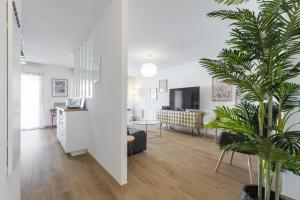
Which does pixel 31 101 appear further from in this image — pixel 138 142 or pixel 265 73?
pixel 265 73

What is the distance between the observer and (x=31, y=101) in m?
5.67

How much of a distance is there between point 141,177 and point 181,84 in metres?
4.07

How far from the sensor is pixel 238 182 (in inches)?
80.3

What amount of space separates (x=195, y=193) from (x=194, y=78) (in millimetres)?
3968

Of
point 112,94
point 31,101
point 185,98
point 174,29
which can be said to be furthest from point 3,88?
point 31,101

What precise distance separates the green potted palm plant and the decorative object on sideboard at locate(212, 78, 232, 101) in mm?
3430

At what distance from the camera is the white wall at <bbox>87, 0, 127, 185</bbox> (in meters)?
1.89

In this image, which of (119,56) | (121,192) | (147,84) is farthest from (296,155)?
(147,84)

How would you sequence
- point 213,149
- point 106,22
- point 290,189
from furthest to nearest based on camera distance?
point 213,149 → point 106,22 → point 290,189

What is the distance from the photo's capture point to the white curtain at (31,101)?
18.0 feet

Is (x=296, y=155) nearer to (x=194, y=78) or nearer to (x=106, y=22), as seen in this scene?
(x=106, y=22)

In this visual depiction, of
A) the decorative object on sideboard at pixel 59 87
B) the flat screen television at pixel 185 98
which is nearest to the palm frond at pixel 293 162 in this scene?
the flat screen television at pixel 185 98

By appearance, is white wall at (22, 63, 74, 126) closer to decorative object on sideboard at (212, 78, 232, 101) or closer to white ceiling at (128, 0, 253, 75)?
white ceiling at (128, 0, 253, 75)

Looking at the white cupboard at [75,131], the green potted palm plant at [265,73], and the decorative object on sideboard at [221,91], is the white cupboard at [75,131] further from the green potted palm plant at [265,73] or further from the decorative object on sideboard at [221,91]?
the decorative object on sideboard at [221,91]
